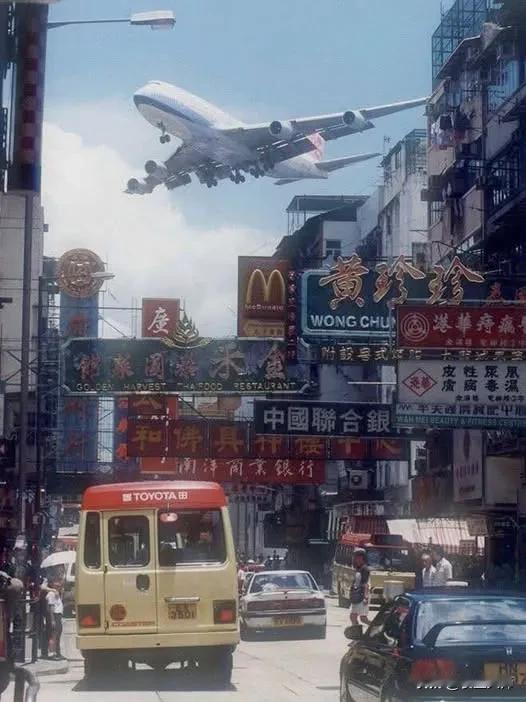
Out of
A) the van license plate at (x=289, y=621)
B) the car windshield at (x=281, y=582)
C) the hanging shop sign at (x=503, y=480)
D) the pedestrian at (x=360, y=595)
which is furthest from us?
the hanging shop sign at (x=503, y=480)

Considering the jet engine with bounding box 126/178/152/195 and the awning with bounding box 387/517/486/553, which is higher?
the jet engine with bounding box 126/178/152/195

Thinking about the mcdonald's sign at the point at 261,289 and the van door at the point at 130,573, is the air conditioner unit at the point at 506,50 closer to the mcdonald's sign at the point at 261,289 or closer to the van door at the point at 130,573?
the mcdonald's sign at the point at 261,289

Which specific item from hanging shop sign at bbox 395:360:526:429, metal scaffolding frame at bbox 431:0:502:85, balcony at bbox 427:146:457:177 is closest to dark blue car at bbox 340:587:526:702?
hanging shop sign at bbox 395:360:526:429

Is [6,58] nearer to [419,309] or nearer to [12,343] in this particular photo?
[419,309]

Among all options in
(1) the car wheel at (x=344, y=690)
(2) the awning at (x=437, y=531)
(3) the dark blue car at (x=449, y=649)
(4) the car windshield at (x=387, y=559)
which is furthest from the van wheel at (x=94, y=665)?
(2) the awning at (x=437, y=531)

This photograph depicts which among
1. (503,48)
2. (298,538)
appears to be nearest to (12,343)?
(298,538)

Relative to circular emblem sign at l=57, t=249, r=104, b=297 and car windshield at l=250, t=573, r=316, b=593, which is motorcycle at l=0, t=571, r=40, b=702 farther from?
circular emblem sign at l=57, t=249, r=104, b=297
